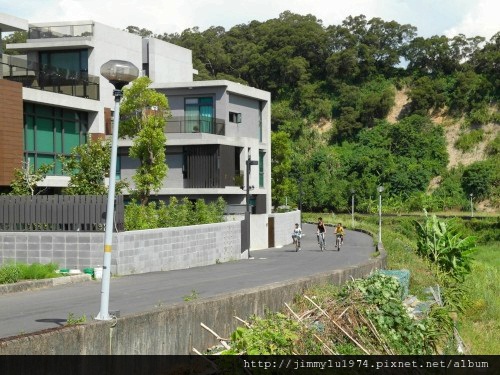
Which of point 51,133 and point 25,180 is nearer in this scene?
point 25,180

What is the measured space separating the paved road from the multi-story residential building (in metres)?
9.11

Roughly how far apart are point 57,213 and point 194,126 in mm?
21893

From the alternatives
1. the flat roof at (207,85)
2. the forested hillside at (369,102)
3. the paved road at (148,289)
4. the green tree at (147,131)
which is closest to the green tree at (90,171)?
the green tree at (147,131)

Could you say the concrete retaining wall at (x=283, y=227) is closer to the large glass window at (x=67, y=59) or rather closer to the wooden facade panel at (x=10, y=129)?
the large glass window at (x=67, y=59)

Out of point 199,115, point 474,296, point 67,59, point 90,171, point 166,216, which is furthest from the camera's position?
point 199,115

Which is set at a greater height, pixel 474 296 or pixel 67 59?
pixel 67 59

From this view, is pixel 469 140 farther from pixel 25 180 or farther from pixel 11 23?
pixel 25 180

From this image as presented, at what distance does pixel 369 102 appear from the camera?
102062 millimetres

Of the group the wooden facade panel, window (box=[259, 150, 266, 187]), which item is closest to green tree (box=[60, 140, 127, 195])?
the wooden facade panel

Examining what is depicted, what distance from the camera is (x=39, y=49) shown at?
135 feet

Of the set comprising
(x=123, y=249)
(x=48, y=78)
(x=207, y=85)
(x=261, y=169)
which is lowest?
(x=123, y=249)

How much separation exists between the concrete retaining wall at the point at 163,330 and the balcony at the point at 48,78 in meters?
22.7

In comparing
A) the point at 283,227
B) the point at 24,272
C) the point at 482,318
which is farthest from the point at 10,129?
the point at 283,227

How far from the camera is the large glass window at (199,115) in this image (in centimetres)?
4581
